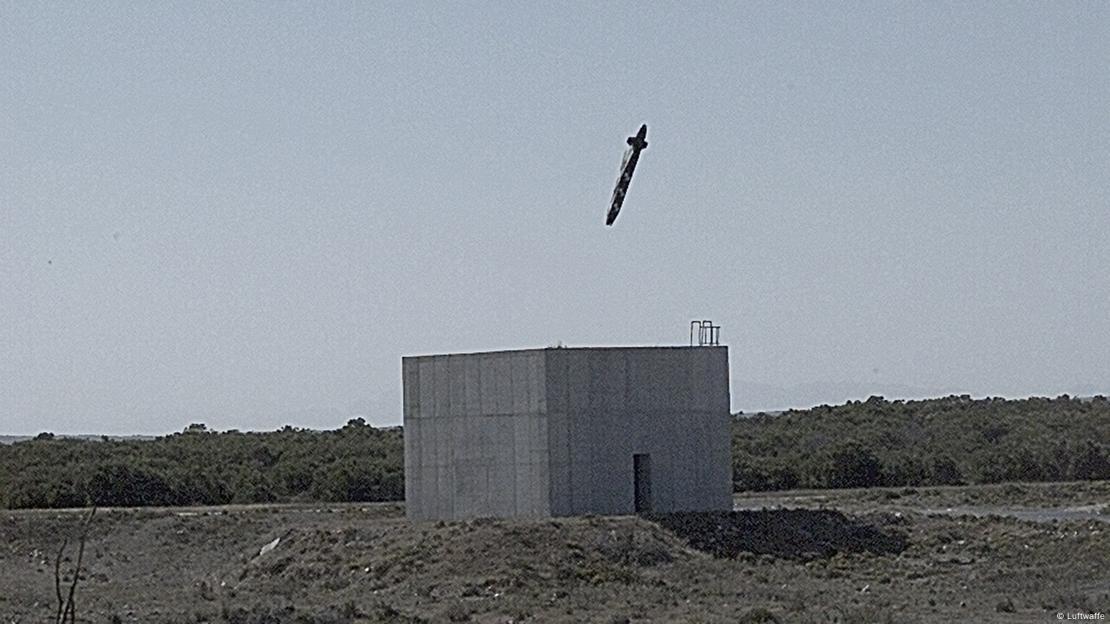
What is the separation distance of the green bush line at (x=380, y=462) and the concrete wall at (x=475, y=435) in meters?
18.0

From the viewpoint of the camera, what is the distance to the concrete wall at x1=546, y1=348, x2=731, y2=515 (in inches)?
1592

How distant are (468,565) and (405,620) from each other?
20.5ft

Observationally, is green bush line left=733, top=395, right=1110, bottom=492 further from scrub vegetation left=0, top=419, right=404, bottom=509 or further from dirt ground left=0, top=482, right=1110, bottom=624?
dirt ground left=0, top=482, right=1110, bottom=624

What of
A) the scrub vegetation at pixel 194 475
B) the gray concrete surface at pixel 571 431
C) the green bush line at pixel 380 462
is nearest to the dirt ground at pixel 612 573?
the gray concrete surface at pixel 571 431

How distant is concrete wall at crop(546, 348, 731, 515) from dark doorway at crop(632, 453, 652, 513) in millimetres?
119

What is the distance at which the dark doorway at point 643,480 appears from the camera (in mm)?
41206

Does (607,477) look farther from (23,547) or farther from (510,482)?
(23,547)

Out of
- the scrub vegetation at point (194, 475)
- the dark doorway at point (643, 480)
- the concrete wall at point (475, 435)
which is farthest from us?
the scrub vegetation at point (194, 475)

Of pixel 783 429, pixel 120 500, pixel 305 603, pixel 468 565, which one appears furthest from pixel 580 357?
pixel 783 429

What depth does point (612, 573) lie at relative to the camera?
114 ft

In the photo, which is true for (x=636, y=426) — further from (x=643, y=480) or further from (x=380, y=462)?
(x=380, y=462)

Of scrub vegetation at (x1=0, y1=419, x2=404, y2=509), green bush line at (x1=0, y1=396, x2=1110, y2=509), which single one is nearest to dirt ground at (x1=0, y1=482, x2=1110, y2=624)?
scrub vegetation at (x1=0, y1=419, x2=404, y2=509)

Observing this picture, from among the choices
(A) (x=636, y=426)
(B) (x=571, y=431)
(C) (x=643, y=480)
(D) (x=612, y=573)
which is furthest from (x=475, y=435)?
(D) (x=612, y=573)

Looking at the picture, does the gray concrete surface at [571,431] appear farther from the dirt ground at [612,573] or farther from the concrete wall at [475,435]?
the dirt ground at [612,573]
